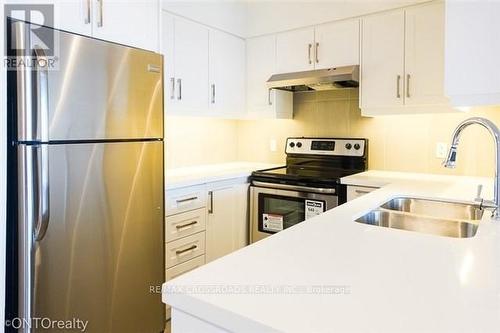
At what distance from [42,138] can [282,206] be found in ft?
5.88

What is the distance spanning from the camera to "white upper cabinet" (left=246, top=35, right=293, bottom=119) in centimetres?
314

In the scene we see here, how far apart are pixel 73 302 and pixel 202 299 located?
1255mm

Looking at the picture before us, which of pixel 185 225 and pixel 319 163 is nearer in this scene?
pixel 185 225

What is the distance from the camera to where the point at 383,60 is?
2.58m

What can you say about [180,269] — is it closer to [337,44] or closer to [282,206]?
[282,206]

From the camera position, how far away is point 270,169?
3039 millimetres

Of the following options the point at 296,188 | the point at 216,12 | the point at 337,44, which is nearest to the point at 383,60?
the point at 337,44

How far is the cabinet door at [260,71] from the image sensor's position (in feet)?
10.3

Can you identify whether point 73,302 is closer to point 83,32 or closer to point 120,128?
point 120,128

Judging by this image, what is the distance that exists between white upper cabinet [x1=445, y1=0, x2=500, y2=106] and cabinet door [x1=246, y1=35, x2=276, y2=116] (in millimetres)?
1727

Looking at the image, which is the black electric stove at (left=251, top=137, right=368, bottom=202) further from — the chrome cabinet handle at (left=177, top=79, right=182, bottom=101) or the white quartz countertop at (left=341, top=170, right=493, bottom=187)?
the chrome cabinet handle at (left=177, top=79, right=182, bottom=101)

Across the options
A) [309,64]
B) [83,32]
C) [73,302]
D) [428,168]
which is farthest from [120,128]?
[428,168]

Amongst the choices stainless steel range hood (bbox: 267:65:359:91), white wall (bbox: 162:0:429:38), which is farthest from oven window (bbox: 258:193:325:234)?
A: white wall (bbox: 162:0:429:38)

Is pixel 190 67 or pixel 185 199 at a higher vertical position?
pixel 190 67
